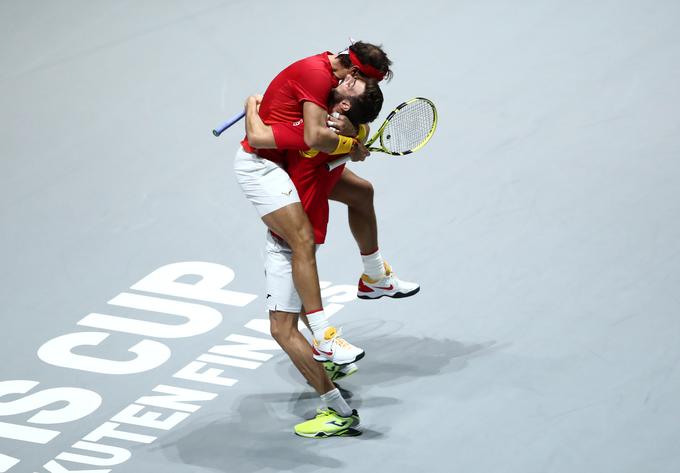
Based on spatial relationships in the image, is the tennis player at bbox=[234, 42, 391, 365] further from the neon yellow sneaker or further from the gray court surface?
the gray court surface

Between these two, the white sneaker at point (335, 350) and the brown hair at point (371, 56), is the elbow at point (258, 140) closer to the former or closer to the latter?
the brown hair at point (371, 56)

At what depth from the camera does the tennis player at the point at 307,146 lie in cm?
585

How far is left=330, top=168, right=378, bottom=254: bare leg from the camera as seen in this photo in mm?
6605

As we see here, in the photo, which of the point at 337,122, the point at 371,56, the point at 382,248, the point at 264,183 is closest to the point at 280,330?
the point at 264,183

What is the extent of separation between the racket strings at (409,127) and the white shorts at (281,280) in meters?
0.82

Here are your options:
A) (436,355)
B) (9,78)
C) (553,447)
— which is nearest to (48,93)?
(9,78)

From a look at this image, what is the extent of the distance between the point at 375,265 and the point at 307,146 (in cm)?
107

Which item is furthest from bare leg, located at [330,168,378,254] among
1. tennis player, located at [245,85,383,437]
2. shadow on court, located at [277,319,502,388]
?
shadow on court, located at [277,319,502,388]

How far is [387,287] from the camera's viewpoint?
6789mm

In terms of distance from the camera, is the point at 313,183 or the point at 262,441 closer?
the point at 262,441

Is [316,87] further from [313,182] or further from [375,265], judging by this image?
[375,265]

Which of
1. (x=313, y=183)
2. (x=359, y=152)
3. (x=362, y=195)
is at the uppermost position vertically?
(x=359, y=152)

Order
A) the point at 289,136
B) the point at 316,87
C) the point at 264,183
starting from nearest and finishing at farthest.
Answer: the point at 316,87 → the point at 289,136 → the point at 264,183

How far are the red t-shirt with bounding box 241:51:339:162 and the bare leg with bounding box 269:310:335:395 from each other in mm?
840
